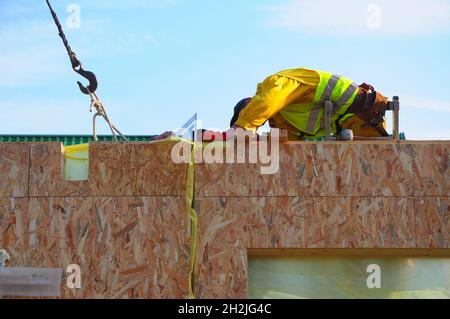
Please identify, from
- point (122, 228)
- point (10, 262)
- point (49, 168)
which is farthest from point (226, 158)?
point (10, 262)

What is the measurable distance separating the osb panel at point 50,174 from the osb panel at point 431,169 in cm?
312

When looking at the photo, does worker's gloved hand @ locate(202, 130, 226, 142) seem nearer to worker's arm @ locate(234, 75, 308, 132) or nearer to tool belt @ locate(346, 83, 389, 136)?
worker's arm @ locate(234, 75, 308, 132)

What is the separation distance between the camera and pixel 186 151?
26.2 ft

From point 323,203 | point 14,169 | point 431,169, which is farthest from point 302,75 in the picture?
point 14,169

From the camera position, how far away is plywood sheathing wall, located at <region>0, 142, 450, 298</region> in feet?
25.5

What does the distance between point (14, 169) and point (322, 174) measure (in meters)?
2.91

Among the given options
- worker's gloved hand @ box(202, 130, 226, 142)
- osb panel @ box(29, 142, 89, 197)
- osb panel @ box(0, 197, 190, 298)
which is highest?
worker's gloved hand @ box(202, 130, 226, 142)

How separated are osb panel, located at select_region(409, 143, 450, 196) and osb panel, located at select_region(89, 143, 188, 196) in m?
2.20

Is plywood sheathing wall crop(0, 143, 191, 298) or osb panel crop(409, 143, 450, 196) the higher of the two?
osb panel crop(409, 143, 450, 196)

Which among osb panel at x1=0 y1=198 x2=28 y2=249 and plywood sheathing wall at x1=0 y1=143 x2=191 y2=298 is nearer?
plywood sheathing wall at x1=0 y1=143 x2=191 y2=298

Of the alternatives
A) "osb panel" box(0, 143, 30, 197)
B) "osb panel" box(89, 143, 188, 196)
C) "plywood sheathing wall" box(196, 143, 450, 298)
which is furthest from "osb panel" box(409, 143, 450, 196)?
"osb panel" box(0, 143, 30, 197)

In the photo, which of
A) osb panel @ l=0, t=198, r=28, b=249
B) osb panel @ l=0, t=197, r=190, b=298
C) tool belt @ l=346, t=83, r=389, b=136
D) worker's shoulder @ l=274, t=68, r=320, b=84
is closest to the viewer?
osb panel @ l=0, t=197, r=190, b=298

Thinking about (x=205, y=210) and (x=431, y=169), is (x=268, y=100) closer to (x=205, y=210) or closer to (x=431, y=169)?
(x=205, y=210)
